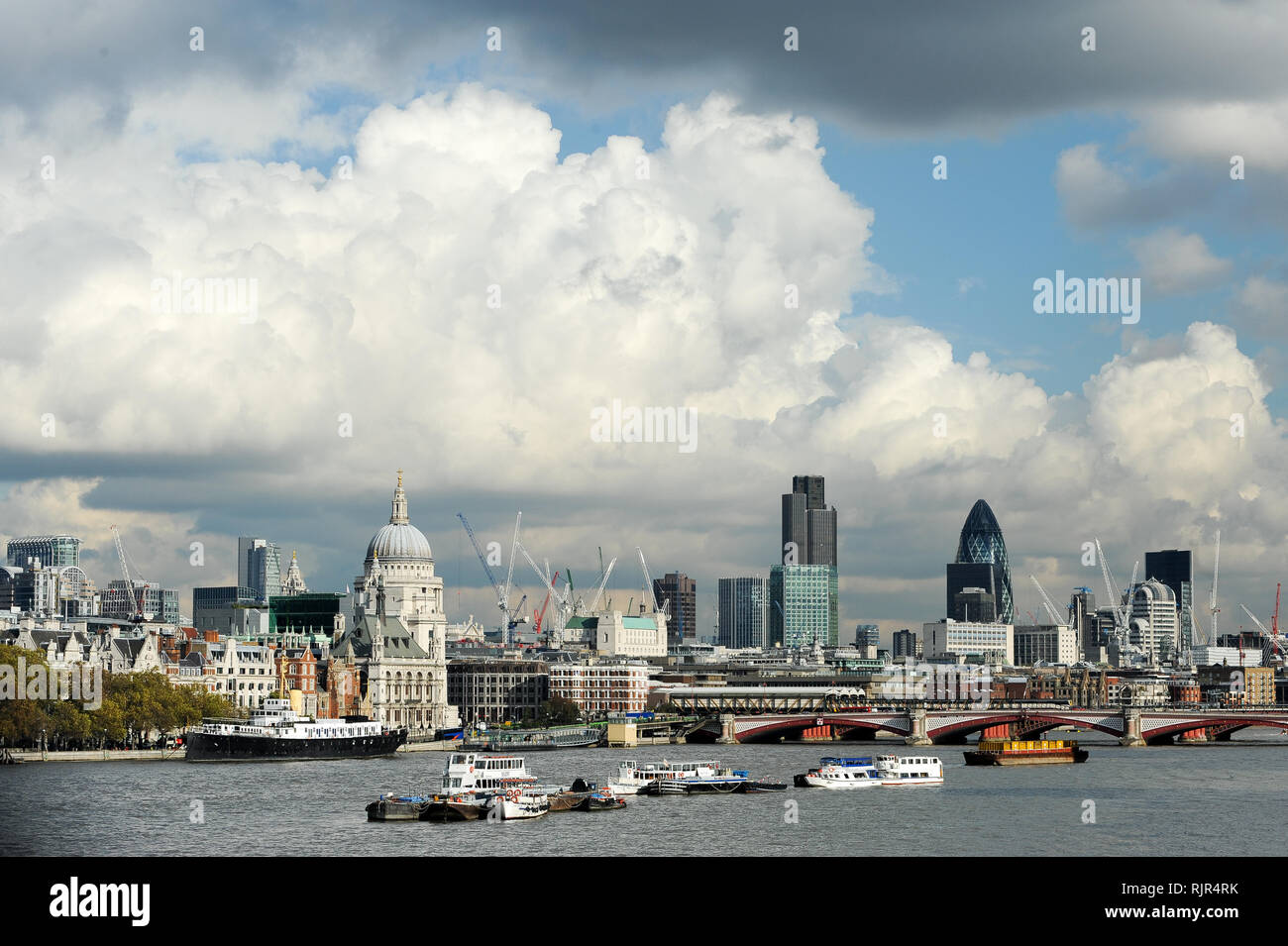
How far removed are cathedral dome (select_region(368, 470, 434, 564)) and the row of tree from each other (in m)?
66.7

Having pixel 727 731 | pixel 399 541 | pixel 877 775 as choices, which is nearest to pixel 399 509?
pixel 399 541

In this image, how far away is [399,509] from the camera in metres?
196

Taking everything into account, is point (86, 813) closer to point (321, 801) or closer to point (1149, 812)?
point (321, 801)

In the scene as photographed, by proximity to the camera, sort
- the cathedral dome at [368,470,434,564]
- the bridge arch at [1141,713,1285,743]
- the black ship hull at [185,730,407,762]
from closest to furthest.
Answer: the black ship hull at [185,730,407,762], the bridge arch at [1141,713,1285,743], the cathedral dome at [368,470,434,564]

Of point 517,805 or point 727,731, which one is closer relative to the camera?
point 517,805

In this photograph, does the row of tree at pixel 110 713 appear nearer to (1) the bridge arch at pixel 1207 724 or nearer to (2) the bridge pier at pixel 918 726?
(2) the bridge pier at pixel 918 726

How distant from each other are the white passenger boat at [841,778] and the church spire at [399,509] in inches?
4377

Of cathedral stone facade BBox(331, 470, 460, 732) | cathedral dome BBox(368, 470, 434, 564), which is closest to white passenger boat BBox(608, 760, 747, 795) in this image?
cathedral stone facade BBox(331, 470, 460, 732)

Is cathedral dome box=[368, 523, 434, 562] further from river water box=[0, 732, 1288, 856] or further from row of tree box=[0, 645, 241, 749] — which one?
river water box=[0, 732, 1288, 856]

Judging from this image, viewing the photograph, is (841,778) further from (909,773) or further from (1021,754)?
(1021,754)

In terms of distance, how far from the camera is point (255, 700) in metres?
146

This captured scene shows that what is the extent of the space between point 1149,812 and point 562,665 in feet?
412

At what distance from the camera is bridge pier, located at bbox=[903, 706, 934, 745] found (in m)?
137

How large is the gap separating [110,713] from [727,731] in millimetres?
57583
